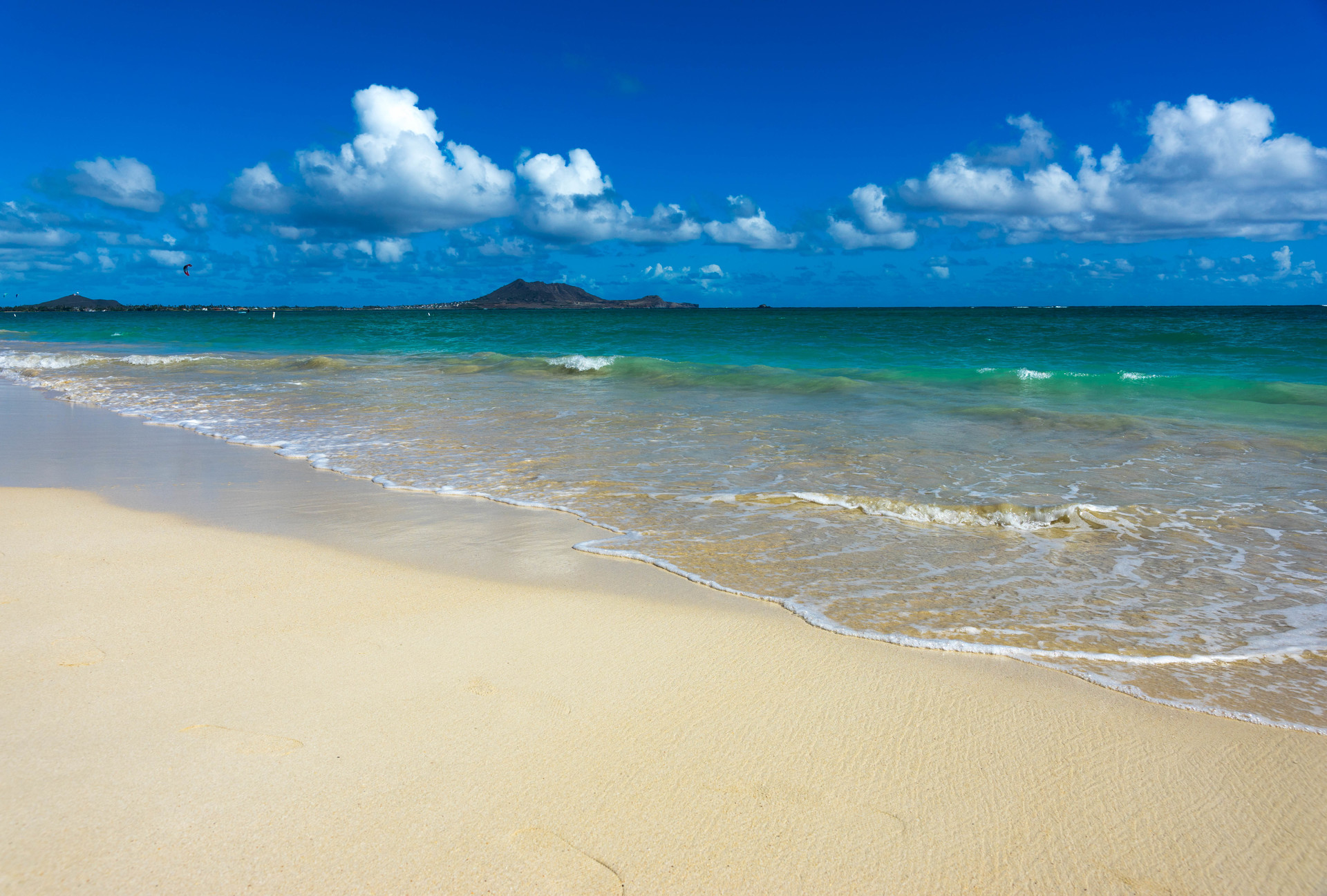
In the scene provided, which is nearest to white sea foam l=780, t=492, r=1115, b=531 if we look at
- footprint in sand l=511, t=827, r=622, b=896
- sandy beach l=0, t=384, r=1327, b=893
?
sandy beach l=0, t=384, r=1327, b=893

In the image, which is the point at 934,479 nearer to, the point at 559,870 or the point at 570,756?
the point at 570,756

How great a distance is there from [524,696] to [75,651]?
1.97 m

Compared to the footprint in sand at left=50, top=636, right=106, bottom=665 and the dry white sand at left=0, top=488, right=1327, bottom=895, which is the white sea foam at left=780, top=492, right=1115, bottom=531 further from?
the footprint in sand at left=50, top=636, right=106, bottom=665

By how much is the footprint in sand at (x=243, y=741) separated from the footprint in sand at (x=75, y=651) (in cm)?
88

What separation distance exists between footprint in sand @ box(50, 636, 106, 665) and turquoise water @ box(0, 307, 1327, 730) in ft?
8.70

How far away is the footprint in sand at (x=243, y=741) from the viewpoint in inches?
91.4

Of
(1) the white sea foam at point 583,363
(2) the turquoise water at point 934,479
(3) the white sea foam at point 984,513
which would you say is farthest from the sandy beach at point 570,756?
(1) the white sea foam at point 583,363

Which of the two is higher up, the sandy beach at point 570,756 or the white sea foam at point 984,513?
the white sea foam at point 984,513

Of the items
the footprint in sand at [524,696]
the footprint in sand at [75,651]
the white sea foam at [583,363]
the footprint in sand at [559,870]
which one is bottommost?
the footprint in sand at [559,870]

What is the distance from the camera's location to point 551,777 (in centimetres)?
224

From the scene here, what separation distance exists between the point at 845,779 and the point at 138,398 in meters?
15.6

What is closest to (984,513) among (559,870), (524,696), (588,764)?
(524,696)

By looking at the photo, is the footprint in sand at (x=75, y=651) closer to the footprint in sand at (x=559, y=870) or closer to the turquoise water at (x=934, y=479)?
the footprint in sand at (x=559, y=870)

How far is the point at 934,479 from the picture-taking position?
6793 millimetres
